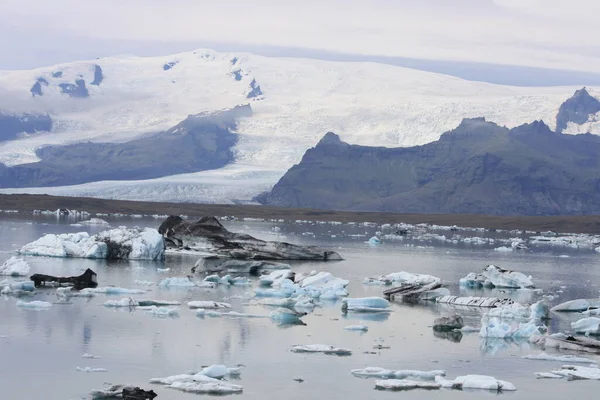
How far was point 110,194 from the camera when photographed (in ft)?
409

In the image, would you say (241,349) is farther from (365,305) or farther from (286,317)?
(365,305)

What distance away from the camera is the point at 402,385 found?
1716 centimetres

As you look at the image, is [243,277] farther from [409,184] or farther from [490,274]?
[409,184]

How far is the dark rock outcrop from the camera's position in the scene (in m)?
40.8

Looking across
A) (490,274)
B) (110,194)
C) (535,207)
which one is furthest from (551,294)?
A: (535,207)

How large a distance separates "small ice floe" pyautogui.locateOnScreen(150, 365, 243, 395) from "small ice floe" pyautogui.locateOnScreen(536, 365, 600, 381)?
5834 millimetres

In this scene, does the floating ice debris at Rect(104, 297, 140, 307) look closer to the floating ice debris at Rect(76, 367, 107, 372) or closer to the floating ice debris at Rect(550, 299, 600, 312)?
the floating ice debris at Rect(76, 367, 107, 372)

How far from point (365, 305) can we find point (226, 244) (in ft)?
48.5

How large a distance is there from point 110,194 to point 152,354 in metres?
107

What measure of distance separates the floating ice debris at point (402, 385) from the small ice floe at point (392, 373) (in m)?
0.51

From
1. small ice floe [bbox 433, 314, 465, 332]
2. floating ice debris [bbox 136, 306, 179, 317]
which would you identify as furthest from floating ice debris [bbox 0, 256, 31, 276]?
small ice floe [bbox 433, 314, 465, 332]

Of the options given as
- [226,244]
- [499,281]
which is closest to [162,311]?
[499,281]

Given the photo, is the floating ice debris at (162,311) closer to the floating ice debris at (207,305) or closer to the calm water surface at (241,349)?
the calm water surface at (241,349)

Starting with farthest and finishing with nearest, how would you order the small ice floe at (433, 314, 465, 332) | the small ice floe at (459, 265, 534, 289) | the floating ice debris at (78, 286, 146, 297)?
the small ice floe at (459, 265, 534, 289), the floating ice debris at (78, 286, 146, 297), the small ice floe at (433, 314, 465, 332)
